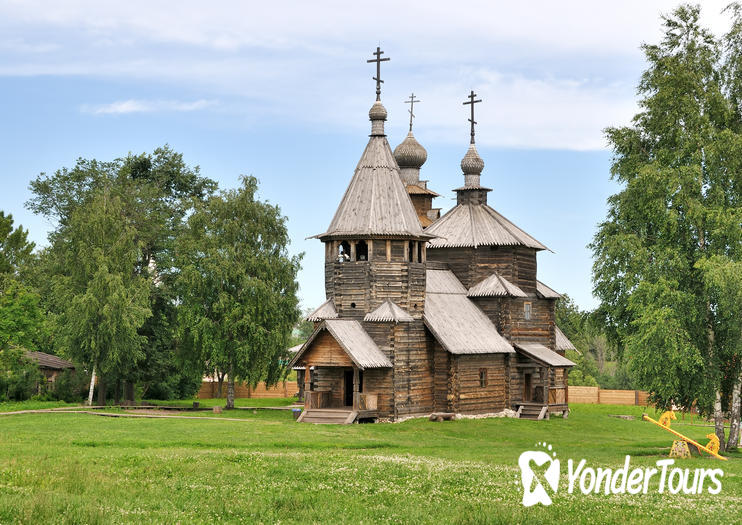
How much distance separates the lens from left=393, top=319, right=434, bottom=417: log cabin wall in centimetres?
4238

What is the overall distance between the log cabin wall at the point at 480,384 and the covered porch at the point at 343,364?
522 centimetres

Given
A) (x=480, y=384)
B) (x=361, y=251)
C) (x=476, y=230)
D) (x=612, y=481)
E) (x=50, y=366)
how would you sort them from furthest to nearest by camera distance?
(x=50, y=366)
(x=476, y=230)
(x=480, y=384)
(x=361, y=251)
(x=612, y=481)

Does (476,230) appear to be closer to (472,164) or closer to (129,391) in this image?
(472,164)

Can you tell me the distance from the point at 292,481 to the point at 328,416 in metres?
19.8

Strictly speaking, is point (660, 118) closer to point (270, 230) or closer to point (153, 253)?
point (270, 230)

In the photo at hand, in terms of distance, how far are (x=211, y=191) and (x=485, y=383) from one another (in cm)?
2578

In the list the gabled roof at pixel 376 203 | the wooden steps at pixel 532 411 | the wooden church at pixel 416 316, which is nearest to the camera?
the wooden church at pixel 416 316

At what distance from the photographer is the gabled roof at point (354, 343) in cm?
4016

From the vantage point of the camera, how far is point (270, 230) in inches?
1938

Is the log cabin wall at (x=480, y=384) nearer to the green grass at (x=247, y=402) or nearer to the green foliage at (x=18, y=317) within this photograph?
the green grass at (x=247, y=402)

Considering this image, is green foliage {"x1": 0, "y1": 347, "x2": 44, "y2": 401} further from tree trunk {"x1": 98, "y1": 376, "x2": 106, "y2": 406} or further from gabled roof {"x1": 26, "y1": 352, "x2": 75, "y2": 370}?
tree trunk {"x1": 98, "y1": 376, "x2": 106, "y2": 406}

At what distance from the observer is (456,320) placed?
155 feet

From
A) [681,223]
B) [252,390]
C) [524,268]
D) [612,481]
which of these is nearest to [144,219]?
[252,390]

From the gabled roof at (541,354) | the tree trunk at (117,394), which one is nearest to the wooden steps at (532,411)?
the gabled roof at (541,354)
